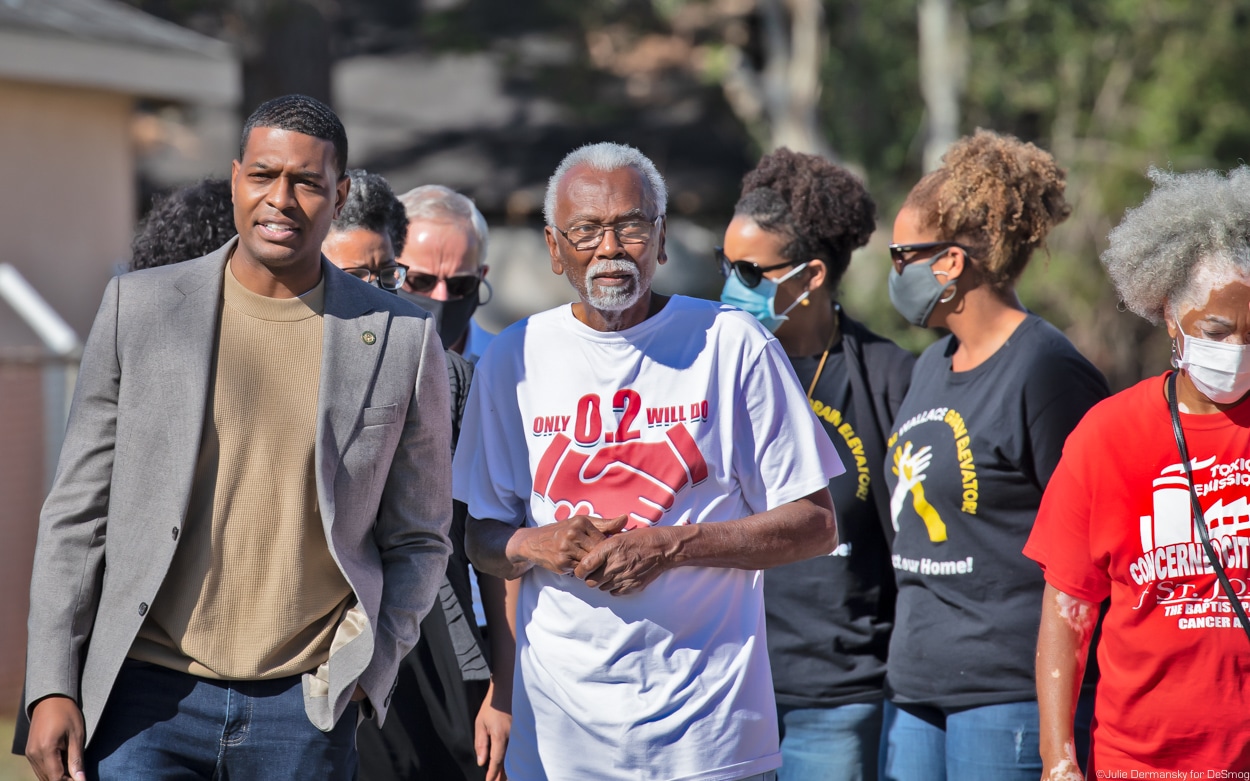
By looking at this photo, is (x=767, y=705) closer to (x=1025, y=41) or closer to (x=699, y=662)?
(x=699, y=662)

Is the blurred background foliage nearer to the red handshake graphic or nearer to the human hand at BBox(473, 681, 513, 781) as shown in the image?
the human hand at BBox(473, 681, 513, 781)

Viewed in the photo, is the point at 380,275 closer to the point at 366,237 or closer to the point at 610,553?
the point at 366,237

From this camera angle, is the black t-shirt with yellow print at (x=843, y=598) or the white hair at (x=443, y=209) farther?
the white hair at (x=443, y=209)

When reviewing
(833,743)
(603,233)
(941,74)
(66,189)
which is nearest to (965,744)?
(833,743)

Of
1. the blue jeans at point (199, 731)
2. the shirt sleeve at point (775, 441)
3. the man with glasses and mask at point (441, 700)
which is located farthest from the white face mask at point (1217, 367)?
the blue jeans at point (199, 731)

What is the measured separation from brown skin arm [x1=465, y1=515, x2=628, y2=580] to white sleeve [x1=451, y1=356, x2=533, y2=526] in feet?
0.17

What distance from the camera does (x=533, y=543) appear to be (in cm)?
314

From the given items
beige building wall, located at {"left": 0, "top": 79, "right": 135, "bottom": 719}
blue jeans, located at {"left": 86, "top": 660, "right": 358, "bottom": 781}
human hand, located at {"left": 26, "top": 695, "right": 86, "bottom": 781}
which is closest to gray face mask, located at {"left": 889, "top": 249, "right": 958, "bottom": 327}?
blue jeans, located at {"left": 86, "top": 660, "right": 358, "bottom": 781}

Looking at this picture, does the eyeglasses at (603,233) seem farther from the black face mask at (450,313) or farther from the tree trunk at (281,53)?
the tree trunk at (281,53)

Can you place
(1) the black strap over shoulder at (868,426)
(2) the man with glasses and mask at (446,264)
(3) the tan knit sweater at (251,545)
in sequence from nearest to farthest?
(3) the tan knit sweater at (251,545) < (1) the black strap over shoulder at (868,426) < (2) the man with glasses and mask at (446,264)

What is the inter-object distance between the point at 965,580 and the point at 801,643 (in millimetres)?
587

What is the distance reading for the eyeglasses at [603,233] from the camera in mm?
3295

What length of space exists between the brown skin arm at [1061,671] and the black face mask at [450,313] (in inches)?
89.7

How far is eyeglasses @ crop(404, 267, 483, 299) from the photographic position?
4.70 m
